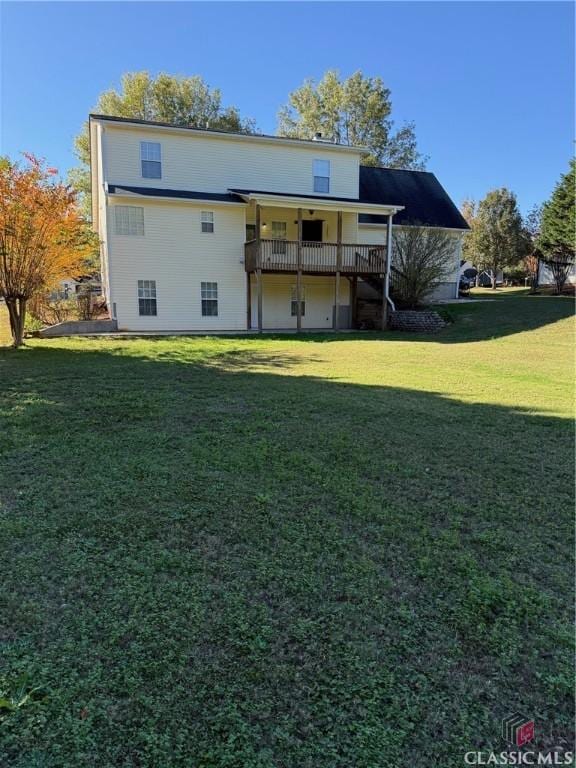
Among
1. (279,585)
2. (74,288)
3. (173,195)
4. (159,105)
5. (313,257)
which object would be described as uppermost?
(159,105)

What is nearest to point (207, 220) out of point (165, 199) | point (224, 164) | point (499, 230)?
point (165, 199)

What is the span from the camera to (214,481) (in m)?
3.85

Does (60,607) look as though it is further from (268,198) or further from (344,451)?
(268,198)

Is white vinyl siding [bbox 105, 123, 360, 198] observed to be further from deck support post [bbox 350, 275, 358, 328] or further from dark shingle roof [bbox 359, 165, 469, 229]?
deck support post [bbox 350, 275, 358, 328]

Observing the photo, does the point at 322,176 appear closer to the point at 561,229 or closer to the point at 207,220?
the point at 207,220

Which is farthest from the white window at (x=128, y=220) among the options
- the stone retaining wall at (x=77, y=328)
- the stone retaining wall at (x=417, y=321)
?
the stone retaining wall at (x=417, y=321)

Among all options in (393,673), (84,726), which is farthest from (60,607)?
(393,673)

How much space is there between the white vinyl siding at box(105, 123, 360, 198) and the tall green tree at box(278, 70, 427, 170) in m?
15.0

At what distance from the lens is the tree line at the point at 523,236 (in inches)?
1153

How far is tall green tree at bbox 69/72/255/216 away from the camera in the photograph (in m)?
30.6

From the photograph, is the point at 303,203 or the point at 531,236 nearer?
the point at 303,203

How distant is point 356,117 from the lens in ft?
115

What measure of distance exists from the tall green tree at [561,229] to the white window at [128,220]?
24674mm

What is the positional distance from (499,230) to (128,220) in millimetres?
31453
